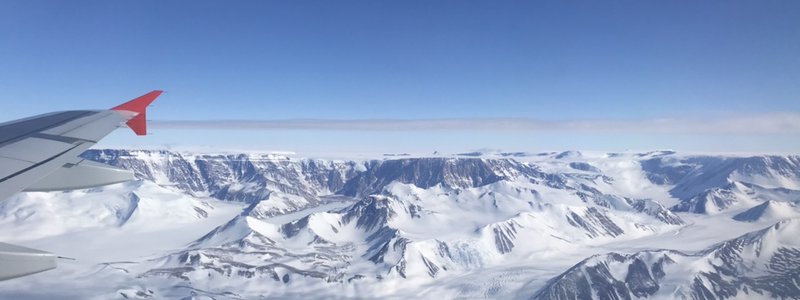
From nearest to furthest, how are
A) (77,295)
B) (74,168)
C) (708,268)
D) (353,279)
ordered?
(74,168), (77,295), (708,268), (353,279)

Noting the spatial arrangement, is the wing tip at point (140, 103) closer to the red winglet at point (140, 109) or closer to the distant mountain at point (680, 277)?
the red winglet at point (140, 109)

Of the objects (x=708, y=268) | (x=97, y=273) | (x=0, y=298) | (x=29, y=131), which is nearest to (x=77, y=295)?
(x=0, y=298)

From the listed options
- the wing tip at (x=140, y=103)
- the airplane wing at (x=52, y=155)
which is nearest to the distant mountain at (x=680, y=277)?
the wing tip at (x=140, y=103)

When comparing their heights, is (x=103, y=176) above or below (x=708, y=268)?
above

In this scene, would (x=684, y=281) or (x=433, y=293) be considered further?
(x=433, y=293)

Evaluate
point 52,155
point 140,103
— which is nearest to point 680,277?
point 140,103

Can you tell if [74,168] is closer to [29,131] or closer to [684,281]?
[29,131]

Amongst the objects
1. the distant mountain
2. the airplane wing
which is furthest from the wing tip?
the distant mountain

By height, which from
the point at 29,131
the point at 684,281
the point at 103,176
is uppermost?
Answer: the point at 29,131

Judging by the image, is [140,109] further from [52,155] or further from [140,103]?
[52,155]
